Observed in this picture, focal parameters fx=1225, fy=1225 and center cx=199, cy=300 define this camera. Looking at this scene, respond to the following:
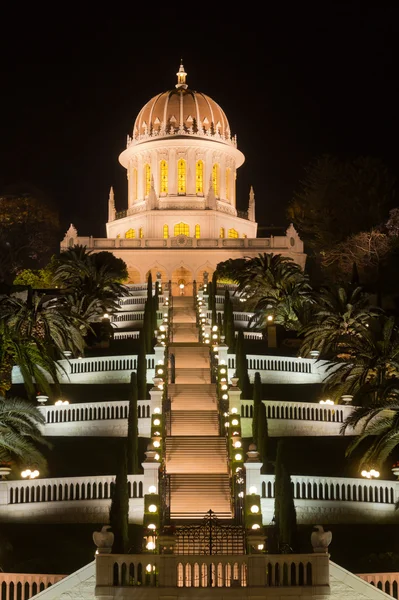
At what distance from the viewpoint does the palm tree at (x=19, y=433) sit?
35.3 metres

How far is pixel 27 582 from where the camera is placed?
2892 centimetres

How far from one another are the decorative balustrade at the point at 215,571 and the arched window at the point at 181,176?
68163mm

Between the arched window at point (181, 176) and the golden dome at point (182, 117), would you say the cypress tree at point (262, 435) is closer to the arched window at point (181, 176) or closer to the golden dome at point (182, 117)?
the arched window at point (181, 176)

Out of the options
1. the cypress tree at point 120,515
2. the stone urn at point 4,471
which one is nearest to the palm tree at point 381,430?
the cypress tree at point 120,515

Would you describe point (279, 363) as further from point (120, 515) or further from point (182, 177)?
point (182, 177)

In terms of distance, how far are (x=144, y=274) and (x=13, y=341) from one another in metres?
43.0

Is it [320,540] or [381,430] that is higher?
[381,430]

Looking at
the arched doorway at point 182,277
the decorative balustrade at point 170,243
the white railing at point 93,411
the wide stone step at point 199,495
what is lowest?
the wide stone step at point 199,495

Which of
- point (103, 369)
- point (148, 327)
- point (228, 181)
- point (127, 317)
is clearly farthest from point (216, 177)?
point (103, 369)

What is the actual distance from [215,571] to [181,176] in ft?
227

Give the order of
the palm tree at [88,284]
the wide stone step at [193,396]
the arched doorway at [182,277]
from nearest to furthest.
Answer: the wide stone step at [193,396], the palm tree at [88,284], the arched doorway at [182,277]

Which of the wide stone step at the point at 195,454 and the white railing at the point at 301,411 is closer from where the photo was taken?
the wide stone step at the point at 195,454

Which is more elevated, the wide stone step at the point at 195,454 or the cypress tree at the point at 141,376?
the cypress tree at the point at 141,376

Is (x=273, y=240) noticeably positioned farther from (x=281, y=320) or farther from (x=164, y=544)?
(x=164, y=544)
